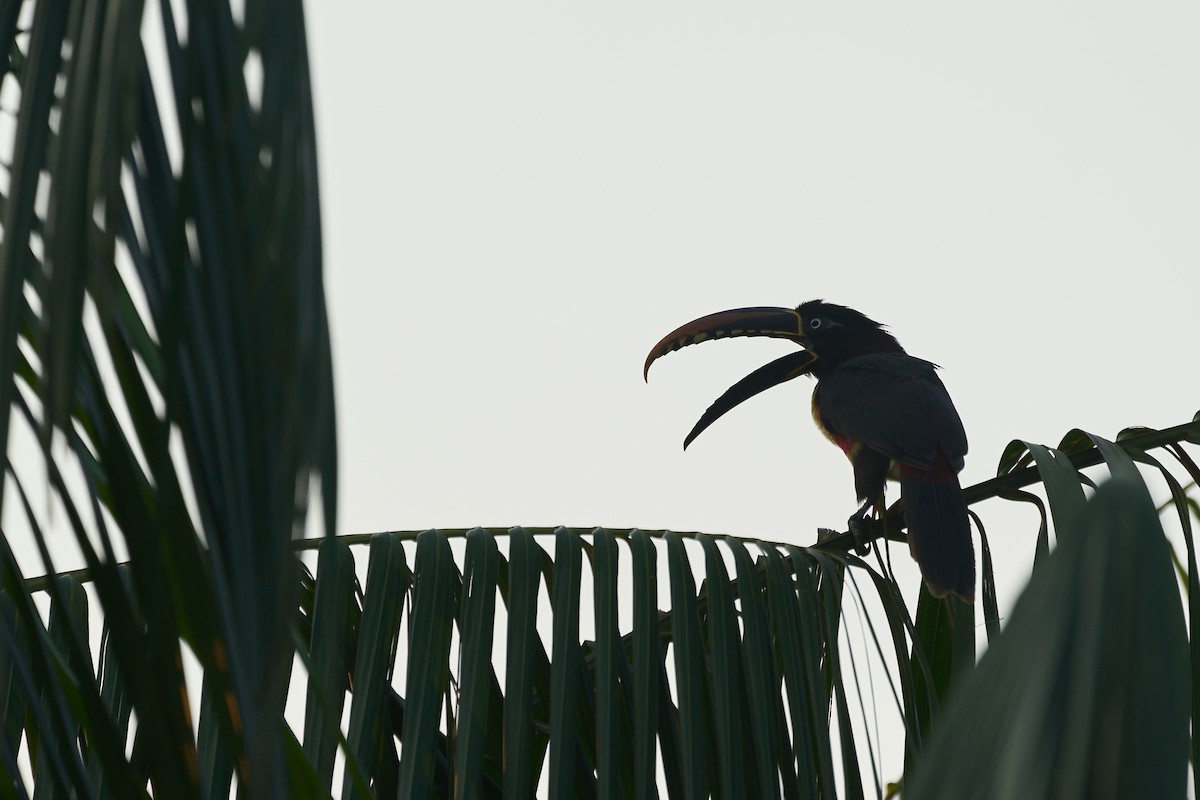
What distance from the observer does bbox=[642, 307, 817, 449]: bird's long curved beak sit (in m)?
5.63

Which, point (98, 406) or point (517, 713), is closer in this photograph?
point (98, 406)

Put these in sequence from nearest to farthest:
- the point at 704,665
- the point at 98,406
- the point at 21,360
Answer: the point at 98,406 → the point at 21,360 → the point at 704,665

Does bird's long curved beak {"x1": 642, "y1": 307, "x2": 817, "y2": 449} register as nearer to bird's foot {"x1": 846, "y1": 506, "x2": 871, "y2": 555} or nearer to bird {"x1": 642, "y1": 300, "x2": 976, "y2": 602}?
bird {"x1": 642, "y1": 300, "x2": 976, "y2": 602}

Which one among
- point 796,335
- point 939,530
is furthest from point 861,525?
point 796,335

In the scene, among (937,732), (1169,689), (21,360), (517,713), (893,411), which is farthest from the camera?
(893,411)

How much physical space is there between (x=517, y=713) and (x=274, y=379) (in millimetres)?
1442

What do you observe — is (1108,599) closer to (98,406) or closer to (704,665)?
(98,406)

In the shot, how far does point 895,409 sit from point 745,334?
1130mm

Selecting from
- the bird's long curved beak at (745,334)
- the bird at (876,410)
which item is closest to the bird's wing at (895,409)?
the bird at (876,410)

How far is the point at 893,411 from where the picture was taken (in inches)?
202

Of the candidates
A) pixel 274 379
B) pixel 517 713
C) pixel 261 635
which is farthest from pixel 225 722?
pixel 517 713

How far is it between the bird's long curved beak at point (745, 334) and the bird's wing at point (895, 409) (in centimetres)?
21

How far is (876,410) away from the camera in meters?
5.22

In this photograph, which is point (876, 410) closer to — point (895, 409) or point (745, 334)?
point (895, 409)
